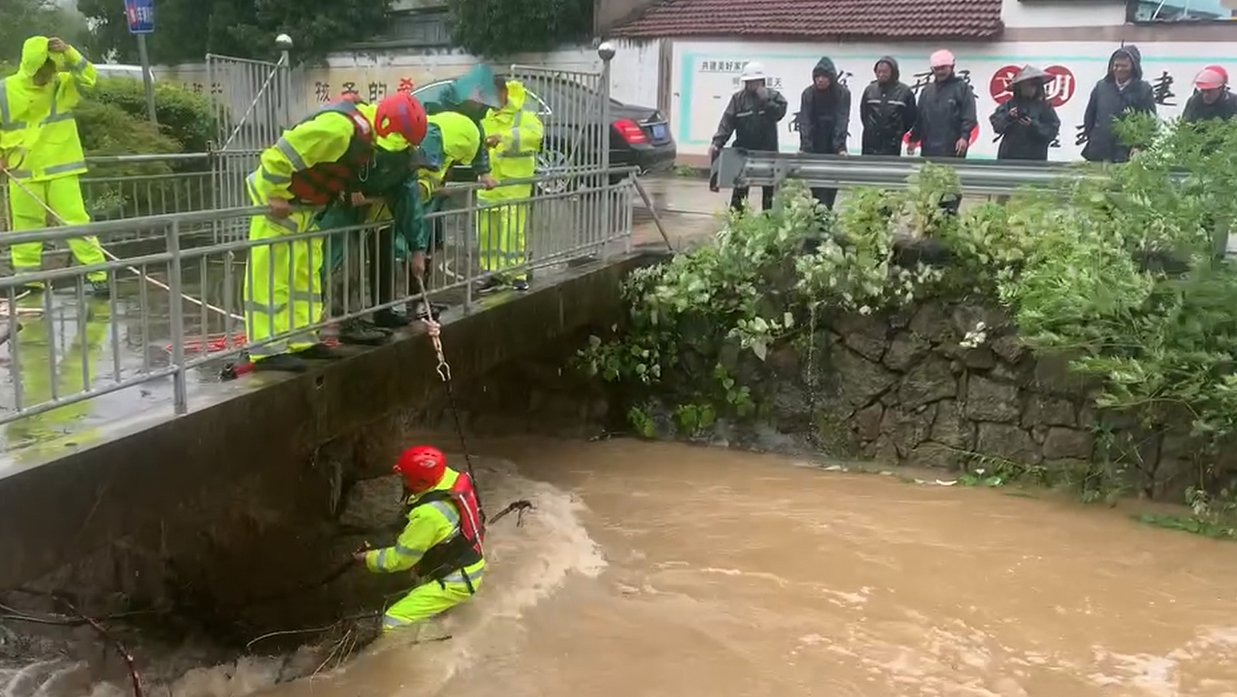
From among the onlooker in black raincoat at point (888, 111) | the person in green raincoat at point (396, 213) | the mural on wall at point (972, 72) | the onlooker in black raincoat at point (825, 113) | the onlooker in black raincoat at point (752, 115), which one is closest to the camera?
the person in green raincoat at point (396, 213)

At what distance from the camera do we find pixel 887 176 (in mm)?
8414

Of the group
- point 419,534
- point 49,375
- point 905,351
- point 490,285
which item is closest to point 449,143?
point 490,285

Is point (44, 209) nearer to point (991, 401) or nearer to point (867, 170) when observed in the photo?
point (867, 170)

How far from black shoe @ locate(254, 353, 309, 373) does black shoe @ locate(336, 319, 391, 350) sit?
477 mm

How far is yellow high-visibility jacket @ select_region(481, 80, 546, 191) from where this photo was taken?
26.1 ft

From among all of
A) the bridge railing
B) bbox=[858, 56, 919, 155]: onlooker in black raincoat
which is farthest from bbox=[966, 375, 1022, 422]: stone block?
the bridge railing

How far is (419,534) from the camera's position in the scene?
17.3 feet

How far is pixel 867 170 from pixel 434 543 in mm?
4888

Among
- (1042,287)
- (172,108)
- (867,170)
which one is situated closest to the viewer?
(1042,287)

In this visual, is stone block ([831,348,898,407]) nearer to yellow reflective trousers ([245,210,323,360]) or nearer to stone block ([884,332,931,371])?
stone block ([884,332,931,371])

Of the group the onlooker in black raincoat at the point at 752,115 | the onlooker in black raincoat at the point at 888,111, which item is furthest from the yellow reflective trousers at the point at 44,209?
the onlooker in black raincoat at the point at 888,111

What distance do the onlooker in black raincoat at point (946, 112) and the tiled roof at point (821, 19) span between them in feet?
21.5

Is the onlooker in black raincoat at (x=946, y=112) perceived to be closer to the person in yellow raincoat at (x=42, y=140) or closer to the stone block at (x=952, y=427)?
the stone block at (x=952, y=427)

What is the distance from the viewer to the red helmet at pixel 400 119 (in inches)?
209
